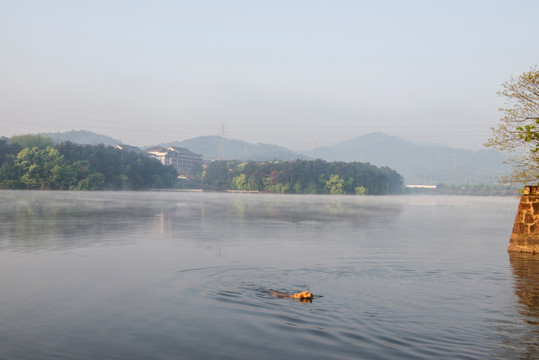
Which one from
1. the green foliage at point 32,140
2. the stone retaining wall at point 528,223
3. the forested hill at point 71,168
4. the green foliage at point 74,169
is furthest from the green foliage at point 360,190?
the stone retaining wall at point 528,223

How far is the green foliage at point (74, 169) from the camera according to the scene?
101875 mm

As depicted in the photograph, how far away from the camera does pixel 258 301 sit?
11.1 metres

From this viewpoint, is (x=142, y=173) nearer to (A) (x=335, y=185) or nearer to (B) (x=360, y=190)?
(A) (x=335, y=185)

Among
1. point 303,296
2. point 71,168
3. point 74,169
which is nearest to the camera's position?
point 303,296

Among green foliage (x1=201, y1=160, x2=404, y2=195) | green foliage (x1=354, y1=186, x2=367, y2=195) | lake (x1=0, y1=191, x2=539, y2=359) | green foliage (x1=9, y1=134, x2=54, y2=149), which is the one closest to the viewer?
lake (x1=0, y1=191, x2=539, y2=359)

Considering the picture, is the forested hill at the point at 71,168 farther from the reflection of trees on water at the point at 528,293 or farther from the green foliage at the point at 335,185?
the reflection of trees on water at the point at 528,293

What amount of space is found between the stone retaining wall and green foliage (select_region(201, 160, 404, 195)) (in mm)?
125394

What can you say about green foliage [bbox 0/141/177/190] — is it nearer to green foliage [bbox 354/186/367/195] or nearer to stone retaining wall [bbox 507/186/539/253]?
green foliage [bbox 354/186/367/195]

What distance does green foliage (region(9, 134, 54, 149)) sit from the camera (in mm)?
123188

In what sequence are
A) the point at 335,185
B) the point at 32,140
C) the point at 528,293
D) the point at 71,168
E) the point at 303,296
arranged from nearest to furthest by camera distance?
the point at 303,296 < the point at 528,293 < the point at 71,168 < the point at 32,140 < the point at 335,185

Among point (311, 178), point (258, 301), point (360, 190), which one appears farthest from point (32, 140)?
point (258, 301)

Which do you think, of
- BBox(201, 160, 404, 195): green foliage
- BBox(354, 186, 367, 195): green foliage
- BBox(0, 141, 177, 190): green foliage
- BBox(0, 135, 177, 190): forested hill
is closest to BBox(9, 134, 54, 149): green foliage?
BBox(0, 135, 177, 190): forested hill

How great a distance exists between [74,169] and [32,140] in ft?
81.1

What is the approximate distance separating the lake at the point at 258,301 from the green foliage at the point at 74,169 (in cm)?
8726
